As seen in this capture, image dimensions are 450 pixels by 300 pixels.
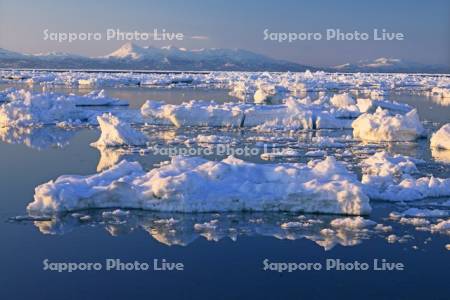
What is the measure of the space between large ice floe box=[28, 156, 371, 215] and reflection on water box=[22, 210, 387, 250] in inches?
9.0

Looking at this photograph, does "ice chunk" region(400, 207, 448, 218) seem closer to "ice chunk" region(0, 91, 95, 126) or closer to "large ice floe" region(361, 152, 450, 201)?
"large ice floe" region(361, 152, 450, 201)

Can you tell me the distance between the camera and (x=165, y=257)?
27.3 feet

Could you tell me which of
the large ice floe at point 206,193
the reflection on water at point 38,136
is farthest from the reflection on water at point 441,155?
the reflection on water at point 38,136

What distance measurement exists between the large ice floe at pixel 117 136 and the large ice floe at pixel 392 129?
7.13 metres

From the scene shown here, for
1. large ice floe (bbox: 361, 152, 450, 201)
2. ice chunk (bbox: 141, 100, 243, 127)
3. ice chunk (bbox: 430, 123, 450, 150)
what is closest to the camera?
large ice floe (bbox: 361, 152, 450, 201)

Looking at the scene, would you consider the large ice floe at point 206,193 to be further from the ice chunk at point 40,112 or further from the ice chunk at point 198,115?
the ice chunk at point 40,112

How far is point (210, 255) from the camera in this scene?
840 centimetres

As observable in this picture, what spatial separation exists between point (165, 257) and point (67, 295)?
63.4 inches

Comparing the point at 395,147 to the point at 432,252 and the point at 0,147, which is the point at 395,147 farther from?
the point at 0,147

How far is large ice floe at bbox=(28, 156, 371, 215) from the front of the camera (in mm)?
10094

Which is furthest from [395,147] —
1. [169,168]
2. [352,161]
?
[169,168]

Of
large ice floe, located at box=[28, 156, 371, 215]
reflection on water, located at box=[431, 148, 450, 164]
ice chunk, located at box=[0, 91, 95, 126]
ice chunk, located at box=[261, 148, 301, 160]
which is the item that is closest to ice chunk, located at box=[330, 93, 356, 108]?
ice chunk, located at box=[0, 91, 95, 126]

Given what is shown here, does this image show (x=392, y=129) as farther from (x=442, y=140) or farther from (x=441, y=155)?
(x=441, y=155)

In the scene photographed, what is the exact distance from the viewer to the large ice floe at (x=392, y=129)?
19297 mm
